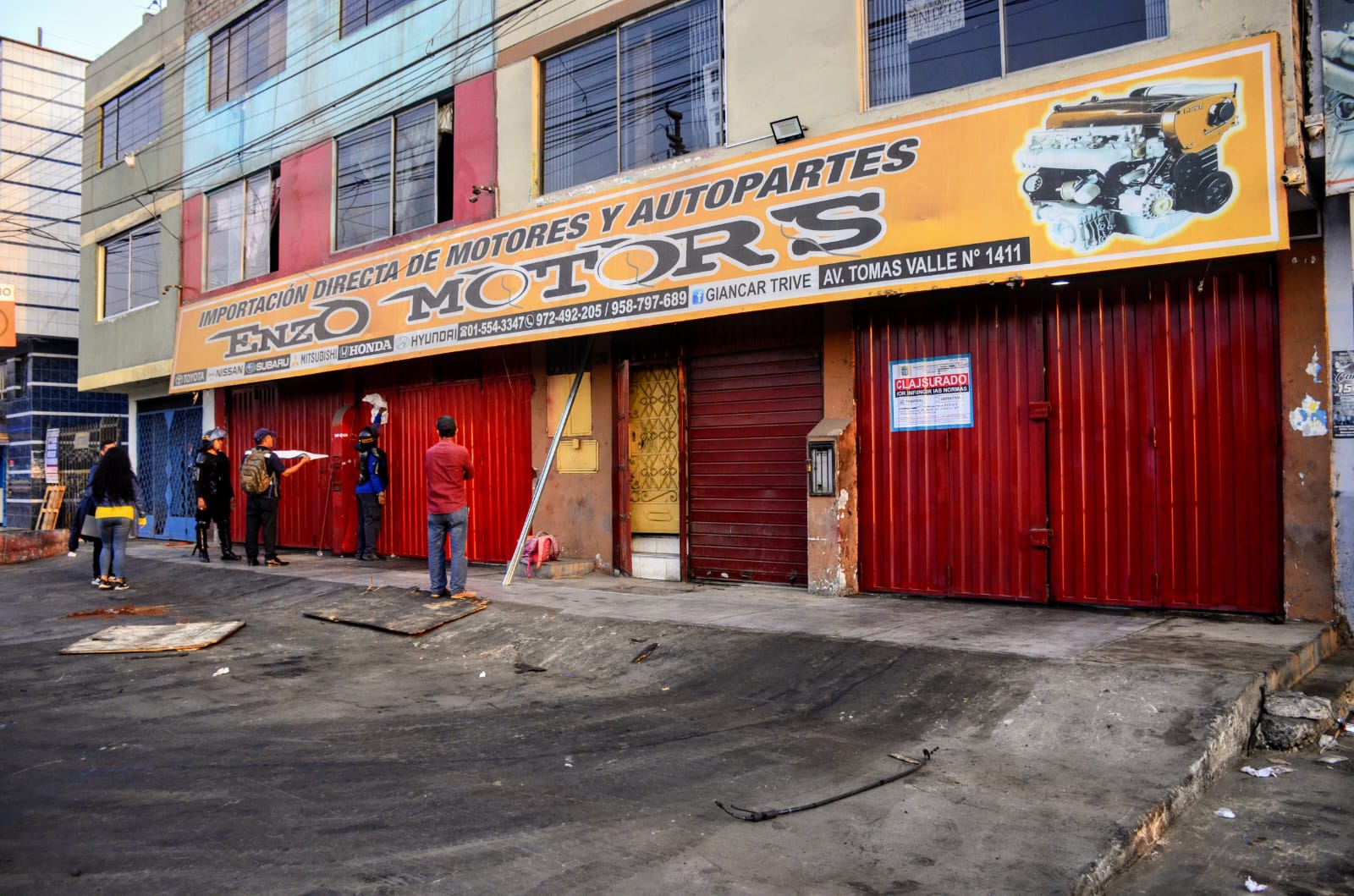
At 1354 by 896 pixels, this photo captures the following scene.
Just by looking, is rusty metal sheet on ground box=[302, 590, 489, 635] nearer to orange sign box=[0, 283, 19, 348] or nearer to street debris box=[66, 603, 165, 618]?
street debris box=[66, 603, 165, 618]

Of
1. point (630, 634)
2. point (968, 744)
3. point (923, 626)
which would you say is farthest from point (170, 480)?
point (968, 744)

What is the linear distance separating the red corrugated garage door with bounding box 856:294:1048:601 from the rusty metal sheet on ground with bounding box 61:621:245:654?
6017 mm

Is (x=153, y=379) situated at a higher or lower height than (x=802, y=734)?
higher

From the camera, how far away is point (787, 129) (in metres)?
8.83

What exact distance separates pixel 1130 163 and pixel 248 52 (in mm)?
15577

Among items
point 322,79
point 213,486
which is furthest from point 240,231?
point 213,486

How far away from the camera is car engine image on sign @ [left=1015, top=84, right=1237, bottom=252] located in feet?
21.1

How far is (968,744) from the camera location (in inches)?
186

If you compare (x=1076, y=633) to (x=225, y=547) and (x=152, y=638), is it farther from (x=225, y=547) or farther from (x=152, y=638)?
(x=225, y=547)

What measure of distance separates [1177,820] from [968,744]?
103 centimetres

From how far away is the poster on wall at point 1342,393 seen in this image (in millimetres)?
6434

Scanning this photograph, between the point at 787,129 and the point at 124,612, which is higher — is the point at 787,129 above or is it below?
above

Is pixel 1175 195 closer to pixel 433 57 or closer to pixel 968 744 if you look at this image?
pixel 968 744

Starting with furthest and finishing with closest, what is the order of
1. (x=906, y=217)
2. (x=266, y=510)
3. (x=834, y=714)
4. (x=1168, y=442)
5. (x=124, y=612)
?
(x=266, y=510) → (x=124, y=612) → (x=906, y=217) → (x=1168, y=442) → (x=834, y=714)
